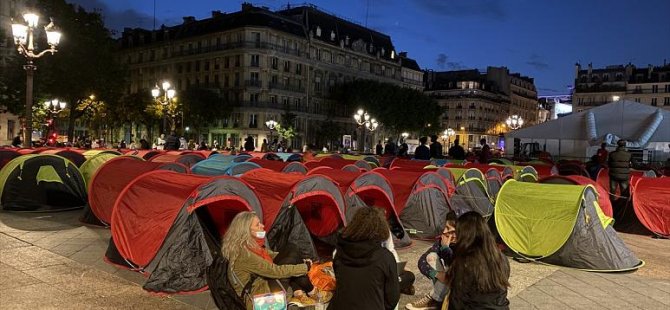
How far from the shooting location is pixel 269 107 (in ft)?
234

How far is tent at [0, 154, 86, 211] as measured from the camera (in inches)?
514

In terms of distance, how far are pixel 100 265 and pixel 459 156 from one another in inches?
655

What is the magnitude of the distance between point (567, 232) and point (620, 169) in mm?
6727

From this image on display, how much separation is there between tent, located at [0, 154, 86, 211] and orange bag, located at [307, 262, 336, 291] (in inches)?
395

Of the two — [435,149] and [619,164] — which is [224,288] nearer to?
[619,164]

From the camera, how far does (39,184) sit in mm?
13406

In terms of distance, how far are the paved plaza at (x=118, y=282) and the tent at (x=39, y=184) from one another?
105 inches

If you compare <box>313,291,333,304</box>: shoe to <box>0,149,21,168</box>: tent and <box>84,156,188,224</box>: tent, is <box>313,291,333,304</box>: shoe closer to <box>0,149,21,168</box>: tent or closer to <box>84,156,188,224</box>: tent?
<box>84,156,188,224</box>: tent

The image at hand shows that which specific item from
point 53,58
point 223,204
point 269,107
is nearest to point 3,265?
point 223,204

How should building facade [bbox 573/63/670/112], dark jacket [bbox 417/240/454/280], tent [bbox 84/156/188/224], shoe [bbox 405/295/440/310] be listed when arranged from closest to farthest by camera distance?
dark jacket [bbox 417/240/454/280] → shoe [bbox 405/295/440/310] → tent [bbox 84/156/188/224] → building facade [bbox 573/63/670/112]

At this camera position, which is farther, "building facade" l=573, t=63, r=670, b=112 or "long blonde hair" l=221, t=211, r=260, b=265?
"building facade" l=573, t=63, r=670, b=112

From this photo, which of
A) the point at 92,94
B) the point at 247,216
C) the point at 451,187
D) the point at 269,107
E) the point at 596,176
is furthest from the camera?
the point at 269,107

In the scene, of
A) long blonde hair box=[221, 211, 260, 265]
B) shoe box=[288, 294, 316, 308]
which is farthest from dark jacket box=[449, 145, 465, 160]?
long blonde hair box=[221, 211, 260, 265]

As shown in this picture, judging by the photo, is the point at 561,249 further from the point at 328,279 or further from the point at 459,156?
the point at 459,156
